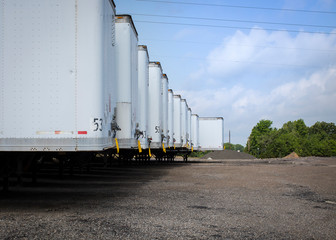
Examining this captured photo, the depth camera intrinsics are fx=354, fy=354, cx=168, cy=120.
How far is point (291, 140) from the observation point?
90438 mm

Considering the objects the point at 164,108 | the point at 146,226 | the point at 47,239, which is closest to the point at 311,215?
the point at 146,226

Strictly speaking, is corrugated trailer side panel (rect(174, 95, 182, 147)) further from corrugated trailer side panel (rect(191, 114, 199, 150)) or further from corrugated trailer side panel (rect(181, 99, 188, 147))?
corrugated trailer side panel (rect(191, 114, 199, 150))

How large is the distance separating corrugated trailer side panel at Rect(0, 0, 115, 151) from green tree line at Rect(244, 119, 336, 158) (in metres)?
77.8

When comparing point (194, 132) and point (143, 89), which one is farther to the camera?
point (194, 132)

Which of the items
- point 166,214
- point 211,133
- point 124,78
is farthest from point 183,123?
point 166,214

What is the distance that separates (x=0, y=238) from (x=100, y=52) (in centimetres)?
387

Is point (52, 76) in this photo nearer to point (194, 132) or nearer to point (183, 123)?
point (183, 123)

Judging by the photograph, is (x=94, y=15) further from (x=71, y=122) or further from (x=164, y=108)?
(x=164, y=108)

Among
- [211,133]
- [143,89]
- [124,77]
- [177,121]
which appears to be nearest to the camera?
[124,77]

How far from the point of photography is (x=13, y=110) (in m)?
6.87

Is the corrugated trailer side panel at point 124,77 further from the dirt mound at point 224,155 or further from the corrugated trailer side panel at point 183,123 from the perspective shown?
the dirt mound at point 224,155

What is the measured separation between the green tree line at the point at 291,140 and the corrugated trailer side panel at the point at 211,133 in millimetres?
48881

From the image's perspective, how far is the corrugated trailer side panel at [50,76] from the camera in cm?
684

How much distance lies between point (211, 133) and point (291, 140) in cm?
6158
